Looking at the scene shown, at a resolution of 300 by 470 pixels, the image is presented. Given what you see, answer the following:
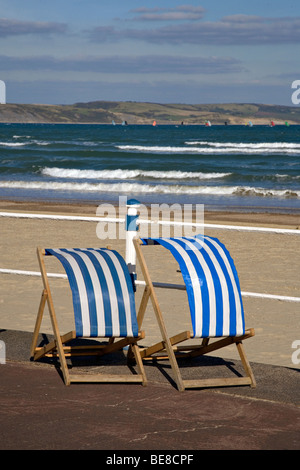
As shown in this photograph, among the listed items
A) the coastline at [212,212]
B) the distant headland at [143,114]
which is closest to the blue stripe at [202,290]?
the coastline at [212,212]

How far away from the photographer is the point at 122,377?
486cm

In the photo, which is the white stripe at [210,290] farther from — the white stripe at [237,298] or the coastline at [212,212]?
the coastline at [212,212]

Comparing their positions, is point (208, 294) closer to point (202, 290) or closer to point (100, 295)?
point (202, 290)

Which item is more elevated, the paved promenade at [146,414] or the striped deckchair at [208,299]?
the striped deckchair at [208,299]

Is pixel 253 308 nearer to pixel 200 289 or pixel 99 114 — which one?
pixel 200 289

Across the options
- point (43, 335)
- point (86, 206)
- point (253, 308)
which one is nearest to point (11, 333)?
point (43, 335)

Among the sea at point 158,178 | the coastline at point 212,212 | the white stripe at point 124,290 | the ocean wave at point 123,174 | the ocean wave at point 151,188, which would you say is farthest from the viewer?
the ocean wave at point 123,174

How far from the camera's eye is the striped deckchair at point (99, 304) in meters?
4.83

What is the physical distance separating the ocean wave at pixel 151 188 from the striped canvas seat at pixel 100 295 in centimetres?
2071

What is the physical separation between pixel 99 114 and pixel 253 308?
574ft

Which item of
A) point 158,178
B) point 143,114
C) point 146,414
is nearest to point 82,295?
point 146,414

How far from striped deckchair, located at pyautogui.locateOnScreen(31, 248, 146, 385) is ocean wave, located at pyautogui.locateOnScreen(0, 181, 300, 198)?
20.7 meters

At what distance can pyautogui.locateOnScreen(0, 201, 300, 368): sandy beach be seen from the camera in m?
6.89

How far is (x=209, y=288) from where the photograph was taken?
16.1ft
